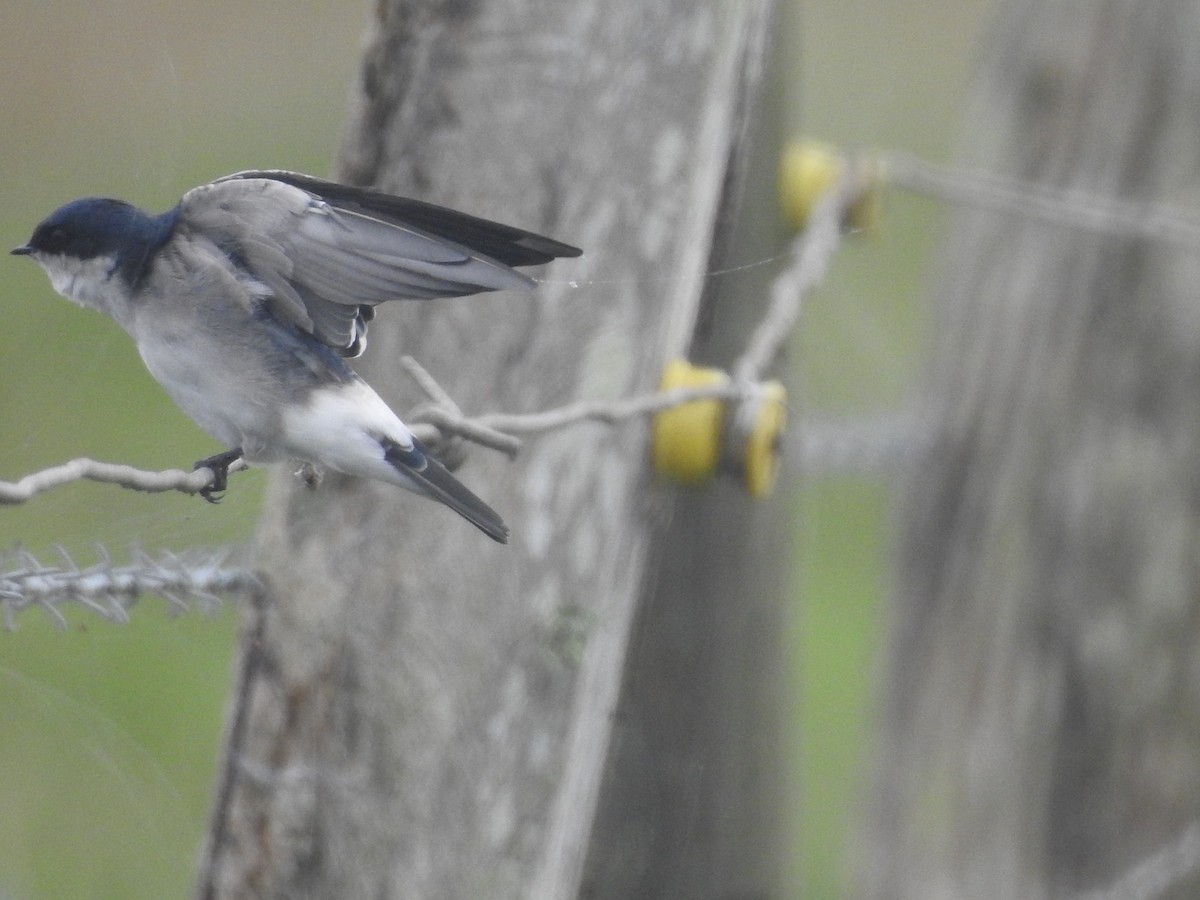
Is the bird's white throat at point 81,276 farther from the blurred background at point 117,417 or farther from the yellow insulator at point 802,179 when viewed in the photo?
the yellow insulator at point 802,179

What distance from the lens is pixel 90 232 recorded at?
62cm

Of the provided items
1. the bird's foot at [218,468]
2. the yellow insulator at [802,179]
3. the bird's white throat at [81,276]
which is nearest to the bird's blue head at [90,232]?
the bird's white throat at [81,276]

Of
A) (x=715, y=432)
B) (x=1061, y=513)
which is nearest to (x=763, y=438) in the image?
(x=715, y=432)

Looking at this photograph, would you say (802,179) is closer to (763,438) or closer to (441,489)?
(763,438)

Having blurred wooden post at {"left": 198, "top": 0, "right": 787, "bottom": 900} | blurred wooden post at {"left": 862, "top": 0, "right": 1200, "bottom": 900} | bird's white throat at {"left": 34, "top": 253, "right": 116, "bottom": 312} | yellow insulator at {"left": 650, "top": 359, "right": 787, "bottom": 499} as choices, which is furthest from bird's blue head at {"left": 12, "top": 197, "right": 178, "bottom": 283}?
blurred wooden post at {"left": 862, "top": 0, "right": 1200, "bottom": 900}

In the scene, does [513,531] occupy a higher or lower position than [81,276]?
lower

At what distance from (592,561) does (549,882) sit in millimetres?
331

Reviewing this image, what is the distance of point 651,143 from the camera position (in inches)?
62.4

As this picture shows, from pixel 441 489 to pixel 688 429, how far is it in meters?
0.78

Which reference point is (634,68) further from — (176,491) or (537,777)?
(176,491)

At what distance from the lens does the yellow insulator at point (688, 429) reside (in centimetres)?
161

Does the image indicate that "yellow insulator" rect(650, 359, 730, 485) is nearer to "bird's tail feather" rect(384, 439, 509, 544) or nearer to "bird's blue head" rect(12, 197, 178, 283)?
"bird's tail feather" rect(384, 439, 509, 544)

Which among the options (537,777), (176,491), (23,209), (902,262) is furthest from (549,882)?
(902,262)

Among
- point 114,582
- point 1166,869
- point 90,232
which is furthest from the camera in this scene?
point 1166,869
